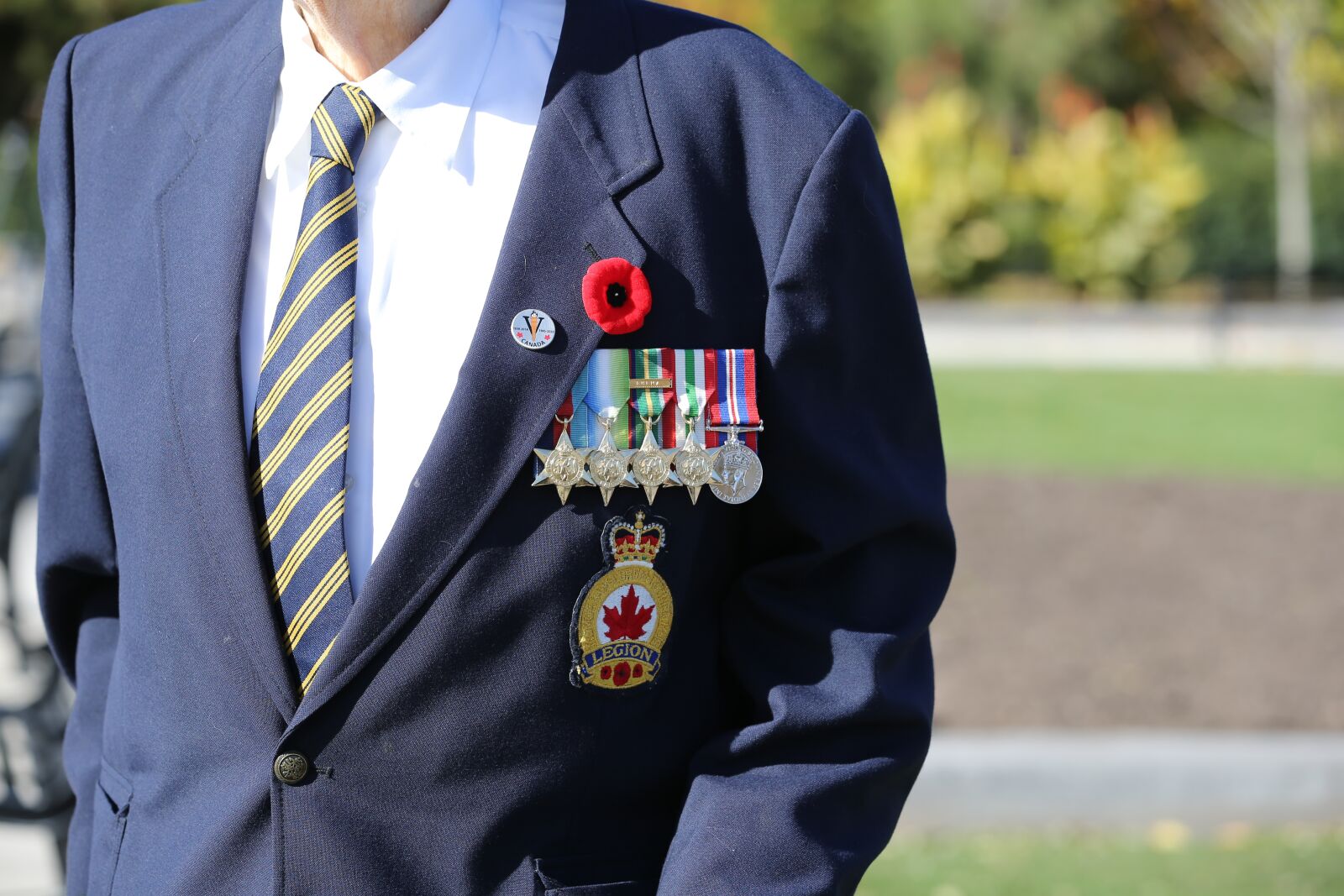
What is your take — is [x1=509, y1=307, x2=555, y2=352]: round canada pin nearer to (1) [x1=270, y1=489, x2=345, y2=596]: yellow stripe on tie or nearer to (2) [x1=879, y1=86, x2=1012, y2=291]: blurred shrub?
(1) [x1=270, y1=489, x2=345, y2=596]: yellow stripe on tie

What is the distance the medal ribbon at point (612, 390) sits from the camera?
170cm


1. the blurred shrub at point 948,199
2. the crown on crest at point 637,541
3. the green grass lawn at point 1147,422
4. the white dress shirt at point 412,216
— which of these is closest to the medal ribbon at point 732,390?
the crown on crest at point 637,541

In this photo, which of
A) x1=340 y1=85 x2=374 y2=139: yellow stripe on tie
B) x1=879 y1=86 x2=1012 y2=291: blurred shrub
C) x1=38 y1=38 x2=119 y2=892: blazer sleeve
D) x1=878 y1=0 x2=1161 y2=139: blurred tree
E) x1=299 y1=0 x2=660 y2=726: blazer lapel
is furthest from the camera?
x1=878 y1=0 x2=1161 y2=139: blurred tree

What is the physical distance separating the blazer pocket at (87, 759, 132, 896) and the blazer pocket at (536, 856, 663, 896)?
0.52m

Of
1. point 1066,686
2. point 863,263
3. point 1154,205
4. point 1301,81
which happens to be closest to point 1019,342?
point 1154,205

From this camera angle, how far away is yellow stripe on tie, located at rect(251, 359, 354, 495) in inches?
64.7

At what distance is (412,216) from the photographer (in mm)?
1708

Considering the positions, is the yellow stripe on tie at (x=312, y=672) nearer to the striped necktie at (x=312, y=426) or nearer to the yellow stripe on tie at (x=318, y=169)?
the striped necktie at (x=312, y=426)

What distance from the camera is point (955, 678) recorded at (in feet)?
18.5

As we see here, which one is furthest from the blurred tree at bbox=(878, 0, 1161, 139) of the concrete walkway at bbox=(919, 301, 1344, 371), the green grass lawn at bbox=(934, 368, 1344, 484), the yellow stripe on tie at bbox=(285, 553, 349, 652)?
the yellow stripe on tie at bbox=(285, 553, 349, 652)

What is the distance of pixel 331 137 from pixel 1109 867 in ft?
10.7

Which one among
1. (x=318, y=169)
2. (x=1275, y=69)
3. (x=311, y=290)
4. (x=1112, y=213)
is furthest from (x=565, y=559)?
(x=1275, y=69)

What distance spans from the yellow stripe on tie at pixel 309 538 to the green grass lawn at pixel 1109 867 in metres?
2.78

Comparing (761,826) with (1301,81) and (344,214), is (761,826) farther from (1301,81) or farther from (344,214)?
(1301,81)
